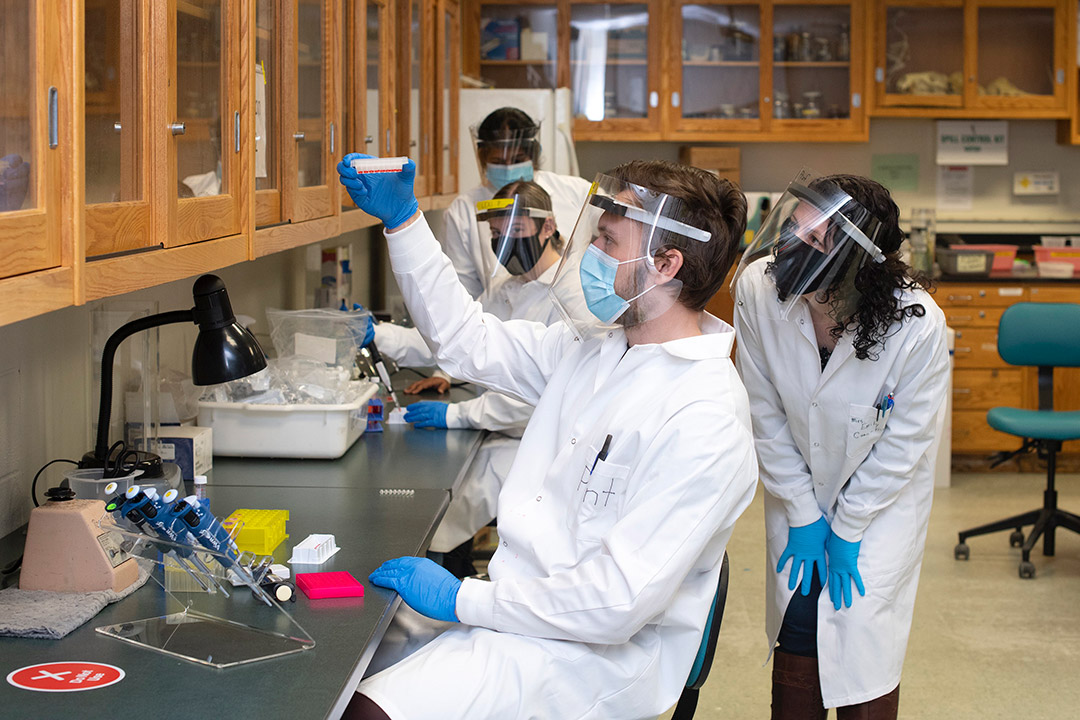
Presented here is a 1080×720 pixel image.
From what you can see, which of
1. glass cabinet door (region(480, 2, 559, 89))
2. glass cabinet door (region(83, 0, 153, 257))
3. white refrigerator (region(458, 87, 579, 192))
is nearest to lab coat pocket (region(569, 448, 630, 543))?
glass cabinet door (region(83, 0, 153, 257))

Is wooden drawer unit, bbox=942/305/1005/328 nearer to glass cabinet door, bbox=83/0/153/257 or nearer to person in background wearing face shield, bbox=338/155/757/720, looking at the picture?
person in background wearing face shield, bbox=338/155/757/720

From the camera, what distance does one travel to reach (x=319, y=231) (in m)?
2.36

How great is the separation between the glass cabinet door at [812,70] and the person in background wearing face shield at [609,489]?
407cm

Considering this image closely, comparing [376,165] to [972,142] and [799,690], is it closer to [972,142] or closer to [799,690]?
[799,690]

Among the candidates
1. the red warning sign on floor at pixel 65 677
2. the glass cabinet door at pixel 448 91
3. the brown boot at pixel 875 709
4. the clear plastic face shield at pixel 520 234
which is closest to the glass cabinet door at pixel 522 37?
the glass cabinet door at pixel 448 91

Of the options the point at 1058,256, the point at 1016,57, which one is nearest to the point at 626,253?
the point at 1058,256

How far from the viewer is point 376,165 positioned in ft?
5.93

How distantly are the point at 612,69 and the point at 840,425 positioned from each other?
12.4ft

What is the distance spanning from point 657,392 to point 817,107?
4.32m

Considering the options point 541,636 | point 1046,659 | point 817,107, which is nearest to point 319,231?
point 541,636

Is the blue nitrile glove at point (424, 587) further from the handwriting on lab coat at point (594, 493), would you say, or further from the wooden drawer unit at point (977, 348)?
the wooden drawer unit at point (977, 348)

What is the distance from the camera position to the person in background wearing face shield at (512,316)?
2.66m

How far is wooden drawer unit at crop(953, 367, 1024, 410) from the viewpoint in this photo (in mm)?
5277

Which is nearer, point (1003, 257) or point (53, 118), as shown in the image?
point (53, 118)
